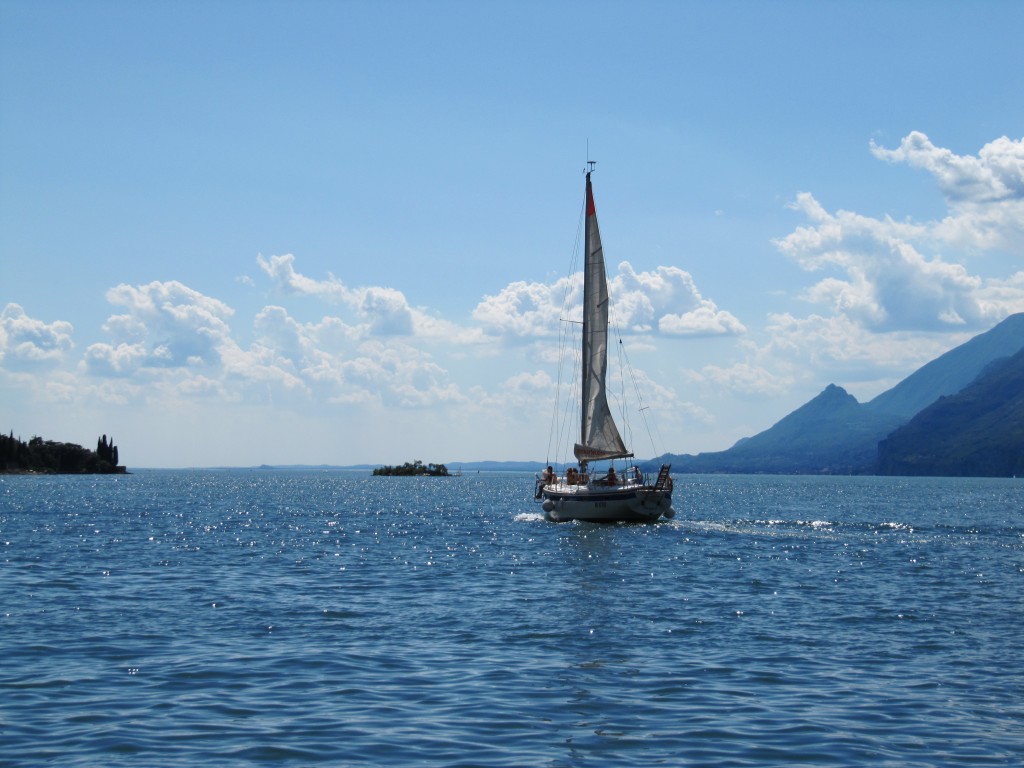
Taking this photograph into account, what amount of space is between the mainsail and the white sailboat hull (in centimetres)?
263

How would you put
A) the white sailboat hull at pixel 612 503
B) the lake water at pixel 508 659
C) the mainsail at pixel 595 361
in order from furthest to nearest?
1. the mainsail at pixel 595 361
2. the white sailboat hull at pixel 612 503
3. the lake water at pixel 508 659

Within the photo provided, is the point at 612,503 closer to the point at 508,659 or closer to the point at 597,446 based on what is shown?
the point at 597,446

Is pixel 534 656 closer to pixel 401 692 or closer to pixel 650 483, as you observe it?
pixel 401 692

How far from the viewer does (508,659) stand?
25.9 meters

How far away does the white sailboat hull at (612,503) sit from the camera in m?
76.6

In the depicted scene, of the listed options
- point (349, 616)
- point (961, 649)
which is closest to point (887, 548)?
point (961, 649)

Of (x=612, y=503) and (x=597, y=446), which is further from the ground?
(x=597, y=446)

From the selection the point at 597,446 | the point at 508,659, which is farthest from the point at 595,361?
the point at 508,659

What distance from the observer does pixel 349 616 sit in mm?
32719

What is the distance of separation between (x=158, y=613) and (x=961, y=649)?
2350 centimetres

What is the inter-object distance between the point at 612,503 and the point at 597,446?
14.9 feet

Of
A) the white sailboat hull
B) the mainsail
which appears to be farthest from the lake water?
the mainsail

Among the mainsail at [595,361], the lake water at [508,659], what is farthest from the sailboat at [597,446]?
the lake water at [508,659]

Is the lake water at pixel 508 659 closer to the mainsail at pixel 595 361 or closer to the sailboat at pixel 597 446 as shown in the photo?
the sailboat at pixel 597 446
